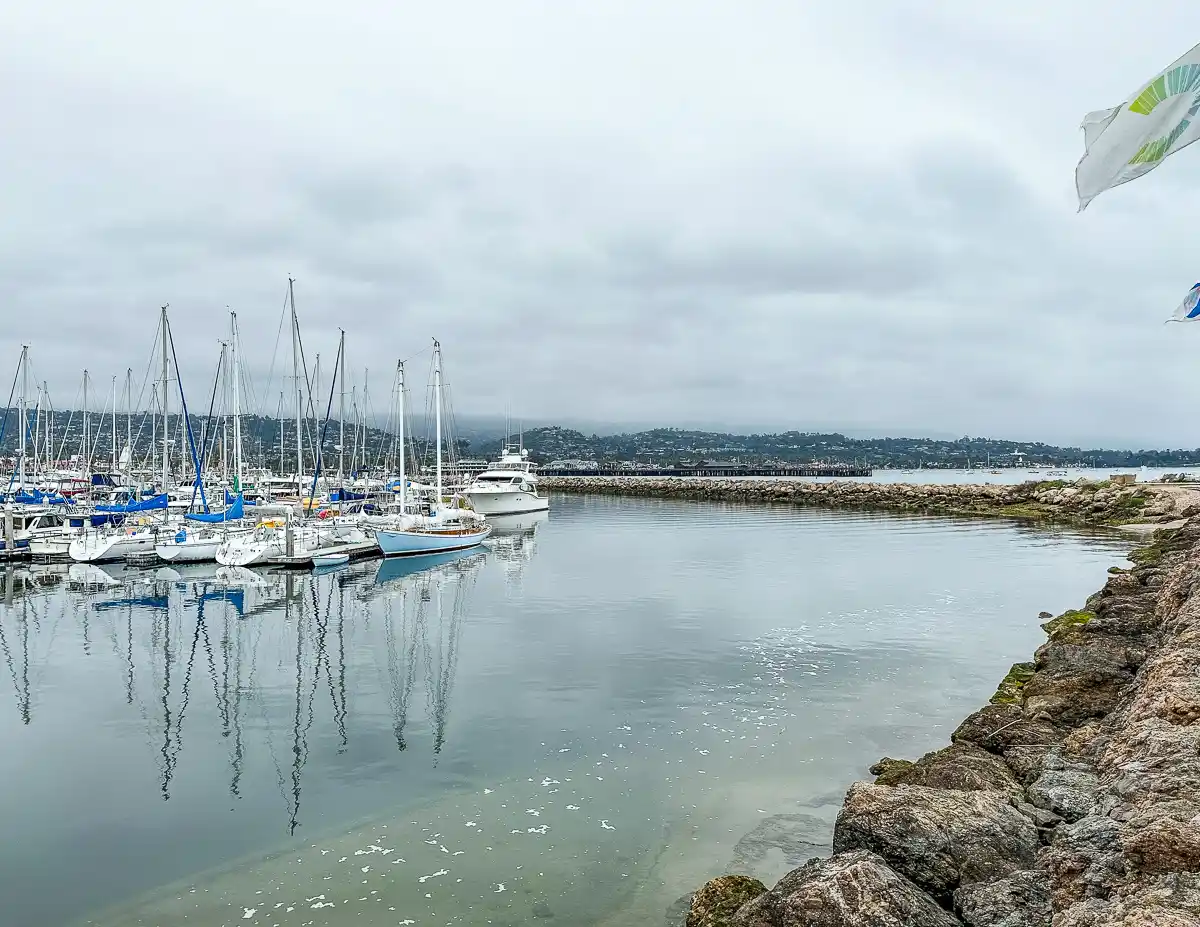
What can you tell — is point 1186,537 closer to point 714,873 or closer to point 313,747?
point 714,873

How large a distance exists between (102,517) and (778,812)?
3566 centimetres

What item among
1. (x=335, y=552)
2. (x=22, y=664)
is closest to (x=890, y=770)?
(x=22, y=664)

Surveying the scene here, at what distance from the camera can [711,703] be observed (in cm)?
1318

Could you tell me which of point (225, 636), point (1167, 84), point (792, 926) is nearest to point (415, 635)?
point (225, 636)

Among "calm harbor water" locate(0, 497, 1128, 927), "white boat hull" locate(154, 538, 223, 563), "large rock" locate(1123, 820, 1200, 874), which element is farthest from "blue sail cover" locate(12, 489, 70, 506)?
"large rock" locate(1123, 820, 1200, 874)

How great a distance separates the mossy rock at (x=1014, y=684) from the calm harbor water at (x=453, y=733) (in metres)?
0.55

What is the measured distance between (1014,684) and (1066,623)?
527 centimetres

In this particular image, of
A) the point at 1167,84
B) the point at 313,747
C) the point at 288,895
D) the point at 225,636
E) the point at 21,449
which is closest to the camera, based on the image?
the point at 1167,84

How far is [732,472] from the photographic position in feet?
548

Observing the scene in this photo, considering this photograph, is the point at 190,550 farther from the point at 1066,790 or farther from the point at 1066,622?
the point at 1066,790

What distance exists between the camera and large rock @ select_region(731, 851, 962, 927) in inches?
195

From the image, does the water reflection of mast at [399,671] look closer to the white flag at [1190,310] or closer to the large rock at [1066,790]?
the large rock at [1066,790]

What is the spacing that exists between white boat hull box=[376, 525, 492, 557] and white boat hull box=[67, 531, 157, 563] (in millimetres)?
8455

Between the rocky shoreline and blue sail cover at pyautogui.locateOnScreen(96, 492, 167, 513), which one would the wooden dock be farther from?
the rocky shoreline
